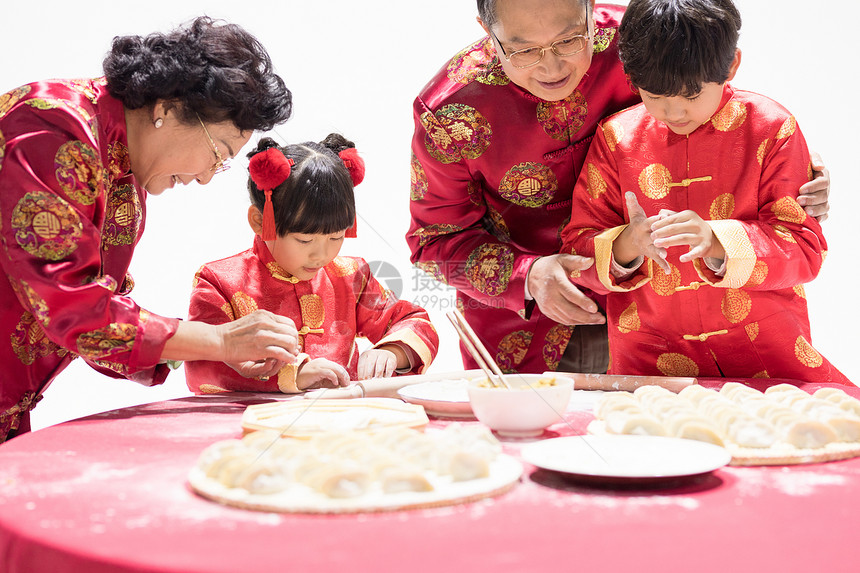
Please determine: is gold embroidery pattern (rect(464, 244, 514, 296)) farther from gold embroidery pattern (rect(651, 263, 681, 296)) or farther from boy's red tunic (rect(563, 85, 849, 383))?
gold embroidery pattern (rect(651, 263, 681, 296))

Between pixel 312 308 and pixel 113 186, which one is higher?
pixel 113 186

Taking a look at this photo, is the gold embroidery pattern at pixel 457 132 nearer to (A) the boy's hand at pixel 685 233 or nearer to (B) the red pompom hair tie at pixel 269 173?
(B) the red pompom hair tie at pixel 269 173

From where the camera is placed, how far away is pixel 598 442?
3.40 ft

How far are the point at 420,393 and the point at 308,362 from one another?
0.44 m

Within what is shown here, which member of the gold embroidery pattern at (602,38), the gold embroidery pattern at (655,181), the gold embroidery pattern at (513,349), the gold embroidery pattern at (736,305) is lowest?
the gold embroidery pattern at (513,349)

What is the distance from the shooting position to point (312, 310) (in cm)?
212

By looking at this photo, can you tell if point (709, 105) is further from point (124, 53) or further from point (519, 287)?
point (124, 53)

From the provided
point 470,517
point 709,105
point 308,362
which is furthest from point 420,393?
point 709,105

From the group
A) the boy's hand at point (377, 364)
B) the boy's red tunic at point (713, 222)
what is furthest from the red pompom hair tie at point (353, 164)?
the boy's red tunic at point (713, 222)

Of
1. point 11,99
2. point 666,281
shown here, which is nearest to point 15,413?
point 11,99

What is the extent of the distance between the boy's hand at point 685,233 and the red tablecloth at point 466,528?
1.91 ft

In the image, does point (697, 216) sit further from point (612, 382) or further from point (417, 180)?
point (417, 180)

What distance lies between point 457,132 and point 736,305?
2.67ft

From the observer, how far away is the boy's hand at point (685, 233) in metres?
1.49
